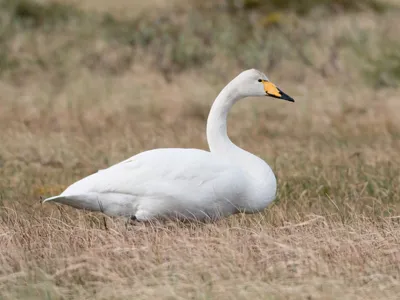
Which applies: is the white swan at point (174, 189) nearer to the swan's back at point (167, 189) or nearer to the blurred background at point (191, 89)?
the swan's back at point (167, 189)

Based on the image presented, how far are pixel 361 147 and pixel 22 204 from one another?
151 inches

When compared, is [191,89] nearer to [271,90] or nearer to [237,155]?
[271,90]

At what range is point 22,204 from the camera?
256 inches

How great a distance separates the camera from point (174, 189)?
5477 millimetres

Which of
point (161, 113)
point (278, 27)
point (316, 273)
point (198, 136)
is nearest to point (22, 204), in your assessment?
point (316, 273)

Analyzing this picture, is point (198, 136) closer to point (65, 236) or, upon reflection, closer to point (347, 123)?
point (347, 123)

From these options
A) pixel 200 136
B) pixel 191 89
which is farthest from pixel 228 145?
pixel 191 89

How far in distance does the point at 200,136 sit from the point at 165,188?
445cm

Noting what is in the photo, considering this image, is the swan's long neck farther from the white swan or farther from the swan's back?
the swan's back

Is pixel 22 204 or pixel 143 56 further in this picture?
pixel 143 56

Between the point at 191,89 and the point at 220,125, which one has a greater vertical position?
the point at 220,125

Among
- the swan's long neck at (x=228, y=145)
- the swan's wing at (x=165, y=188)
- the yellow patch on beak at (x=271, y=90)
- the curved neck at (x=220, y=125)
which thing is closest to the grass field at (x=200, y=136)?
the swan's wing at (x=165, y=188)

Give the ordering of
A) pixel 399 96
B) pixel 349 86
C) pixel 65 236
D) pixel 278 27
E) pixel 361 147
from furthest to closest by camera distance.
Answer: pixel 278 27, pixel 349 86, pixel 399 96, pixel 361 147, pixel 65 236

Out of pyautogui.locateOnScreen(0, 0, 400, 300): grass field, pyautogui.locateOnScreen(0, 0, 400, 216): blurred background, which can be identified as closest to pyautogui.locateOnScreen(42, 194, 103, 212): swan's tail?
pyautogui.locateOnScreen(0, 0, 400, 300): grass field
